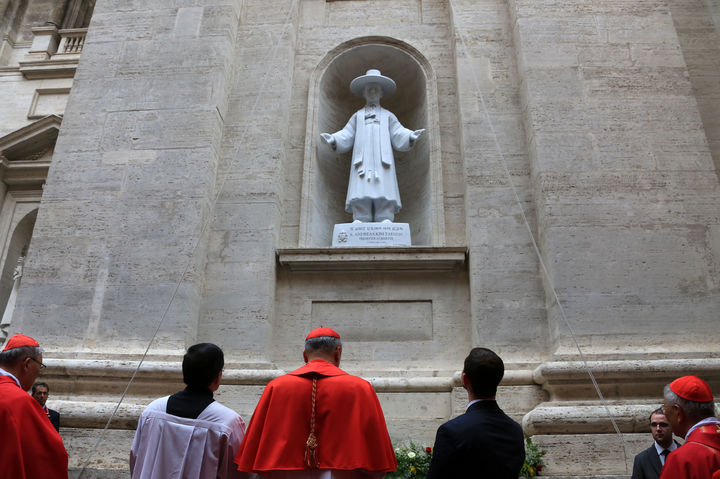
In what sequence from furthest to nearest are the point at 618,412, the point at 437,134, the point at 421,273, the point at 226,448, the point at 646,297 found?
the point at 437,134 → the point at 421,273 → the point at 646,297 → the point at 618,412 → the point at 226,448

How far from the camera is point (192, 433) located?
3.46 m

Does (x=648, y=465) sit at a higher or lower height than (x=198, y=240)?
lower

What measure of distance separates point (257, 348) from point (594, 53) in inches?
234

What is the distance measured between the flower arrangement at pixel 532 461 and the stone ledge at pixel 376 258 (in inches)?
103

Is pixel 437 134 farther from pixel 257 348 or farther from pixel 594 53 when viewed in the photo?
pixel 257 348

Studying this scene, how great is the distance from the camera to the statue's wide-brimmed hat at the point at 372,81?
930 centimetres

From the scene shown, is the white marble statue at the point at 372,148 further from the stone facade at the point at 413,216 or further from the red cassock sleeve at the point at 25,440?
the red cassock sleeve at the point at 25,440

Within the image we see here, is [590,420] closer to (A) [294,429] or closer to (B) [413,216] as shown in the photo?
(A) [294,429]

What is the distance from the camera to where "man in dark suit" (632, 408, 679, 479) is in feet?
14.4

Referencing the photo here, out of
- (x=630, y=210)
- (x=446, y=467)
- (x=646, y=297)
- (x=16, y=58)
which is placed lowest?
(x=446, y=467)

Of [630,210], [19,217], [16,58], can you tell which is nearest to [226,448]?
[630,210]

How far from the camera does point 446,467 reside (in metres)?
3.06

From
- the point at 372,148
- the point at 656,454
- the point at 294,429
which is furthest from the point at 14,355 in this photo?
the point at 372,148

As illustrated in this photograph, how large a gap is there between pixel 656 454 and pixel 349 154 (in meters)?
6.50
